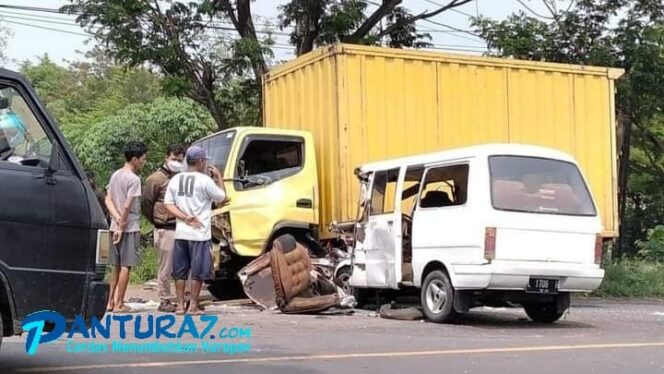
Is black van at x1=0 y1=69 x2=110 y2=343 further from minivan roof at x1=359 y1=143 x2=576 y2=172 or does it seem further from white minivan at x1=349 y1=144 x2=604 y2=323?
minivan roof at x1=359 y1=143 x2=576 y2=172

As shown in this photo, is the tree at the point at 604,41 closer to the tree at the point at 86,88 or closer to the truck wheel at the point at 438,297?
the truck wheel at the point at 438,297

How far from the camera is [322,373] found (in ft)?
19.0

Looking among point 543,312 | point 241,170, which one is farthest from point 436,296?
point 241,170

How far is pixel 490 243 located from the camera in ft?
27.6

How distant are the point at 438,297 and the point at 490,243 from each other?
0.95 metres

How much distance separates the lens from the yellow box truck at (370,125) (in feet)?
34.9

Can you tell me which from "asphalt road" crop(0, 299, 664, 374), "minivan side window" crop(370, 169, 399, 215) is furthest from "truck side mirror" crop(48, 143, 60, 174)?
"minivan side window" crop(370, 169, 399, 215)

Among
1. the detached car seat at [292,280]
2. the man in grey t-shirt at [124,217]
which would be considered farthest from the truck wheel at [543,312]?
the man in grey t-shirt at [124,217]

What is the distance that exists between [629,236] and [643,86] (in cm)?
1444

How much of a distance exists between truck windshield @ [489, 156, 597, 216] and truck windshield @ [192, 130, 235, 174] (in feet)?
11.7

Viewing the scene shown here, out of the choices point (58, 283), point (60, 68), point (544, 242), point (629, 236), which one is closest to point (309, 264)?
point (544, 242)

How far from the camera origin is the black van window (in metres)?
4.99

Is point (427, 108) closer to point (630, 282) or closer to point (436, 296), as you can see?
point (436, 296)

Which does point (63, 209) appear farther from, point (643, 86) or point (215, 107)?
point (643, 86)
